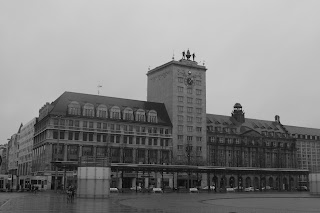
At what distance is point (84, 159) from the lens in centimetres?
6372

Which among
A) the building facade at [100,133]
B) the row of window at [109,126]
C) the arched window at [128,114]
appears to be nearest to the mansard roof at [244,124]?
the building facade at [100,133]

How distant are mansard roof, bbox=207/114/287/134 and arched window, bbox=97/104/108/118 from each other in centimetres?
4313

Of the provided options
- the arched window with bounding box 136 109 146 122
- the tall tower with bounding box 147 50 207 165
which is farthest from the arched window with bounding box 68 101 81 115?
the tall tower with bounding box 147 50 207 165

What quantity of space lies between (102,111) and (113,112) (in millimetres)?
3621

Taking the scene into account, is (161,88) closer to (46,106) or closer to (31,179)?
(46,106)

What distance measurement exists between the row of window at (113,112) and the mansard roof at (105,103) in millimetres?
1869

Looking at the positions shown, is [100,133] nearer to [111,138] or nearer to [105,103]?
[111,138]

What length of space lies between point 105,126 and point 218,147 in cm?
4560

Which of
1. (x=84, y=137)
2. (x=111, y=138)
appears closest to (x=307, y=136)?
(x=111, y=138)

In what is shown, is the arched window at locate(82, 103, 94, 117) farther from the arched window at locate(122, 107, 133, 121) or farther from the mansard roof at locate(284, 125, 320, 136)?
the mansard roof at locate(284, 125, 320, 136)

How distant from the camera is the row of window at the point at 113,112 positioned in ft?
416

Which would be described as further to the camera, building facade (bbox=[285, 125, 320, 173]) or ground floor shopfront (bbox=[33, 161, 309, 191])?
building facade (bbox=[285, 125, 320, 173])

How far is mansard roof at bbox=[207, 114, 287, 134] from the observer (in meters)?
162

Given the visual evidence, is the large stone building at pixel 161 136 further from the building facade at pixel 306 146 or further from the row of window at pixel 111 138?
the building facade at pixel 306 146
